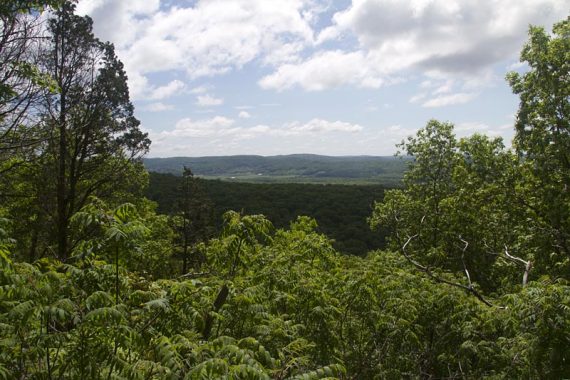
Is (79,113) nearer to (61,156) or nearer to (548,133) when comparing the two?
(61,156)

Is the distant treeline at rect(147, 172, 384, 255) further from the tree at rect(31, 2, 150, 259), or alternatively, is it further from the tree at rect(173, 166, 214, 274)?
the tree at rect(31, 2, 150, 259)

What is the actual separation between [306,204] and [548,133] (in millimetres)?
82738

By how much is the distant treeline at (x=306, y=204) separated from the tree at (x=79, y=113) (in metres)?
45.2

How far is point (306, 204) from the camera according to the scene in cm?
9806

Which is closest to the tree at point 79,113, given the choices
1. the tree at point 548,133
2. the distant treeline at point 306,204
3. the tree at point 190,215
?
the tree at point 190,215

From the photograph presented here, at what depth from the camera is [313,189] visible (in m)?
121

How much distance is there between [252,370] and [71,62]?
15.1 meters

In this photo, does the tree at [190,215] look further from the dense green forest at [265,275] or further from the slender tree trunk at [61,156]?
the slender tree trunk at [61,156]

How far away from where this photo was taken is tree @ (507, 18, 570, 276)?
49.9 ft

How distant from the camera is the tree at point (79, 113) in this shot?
14.1 m

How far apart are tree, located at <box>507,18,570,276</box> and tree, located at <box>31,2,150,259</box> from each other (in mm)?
16415

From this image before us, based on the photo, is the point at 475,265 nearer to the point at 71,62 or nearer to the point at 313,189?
the point at 71,62

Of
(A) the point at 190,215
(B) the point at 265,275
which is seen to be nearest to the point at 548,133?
(B) the point at 265,275

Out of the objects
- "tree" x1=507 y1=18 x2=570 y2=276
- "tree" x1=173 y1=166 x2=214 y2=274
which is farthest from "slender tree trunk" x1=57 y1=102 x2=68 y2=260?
"tree" x1=507 y1=18 x2=570 y2=276
